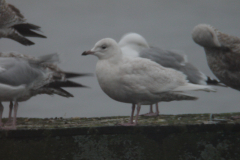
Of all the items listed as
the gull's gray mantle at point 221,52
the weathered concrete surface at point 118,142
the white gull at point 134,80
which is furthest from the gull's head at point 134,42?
the weathered concrete surface at point 118,142

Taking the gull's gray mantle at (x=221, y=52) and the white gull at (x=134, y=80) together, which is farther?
the gull's gray mantle at (x=221, y=52)

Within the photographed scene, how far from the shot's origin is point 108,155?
3.01m

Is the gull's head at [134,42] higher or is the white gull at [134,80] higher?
the gull's head at [134,42]

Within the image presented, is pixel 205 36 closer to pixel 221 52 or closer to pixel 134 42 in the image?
pixel 221 52

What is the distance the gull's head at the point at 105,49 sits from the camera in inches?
127

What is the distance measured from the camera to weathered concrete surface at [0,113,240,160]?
3.00m

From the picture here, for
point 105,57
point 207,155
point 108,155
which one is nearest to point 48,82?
point 105,57

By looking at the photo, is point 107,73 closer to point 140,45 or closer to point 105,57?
point 105,57

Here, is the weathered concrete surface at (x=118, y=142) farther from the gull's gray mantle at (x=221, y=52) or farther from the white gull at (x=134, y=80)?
the gull's gray mantle at (x=221, y=52)

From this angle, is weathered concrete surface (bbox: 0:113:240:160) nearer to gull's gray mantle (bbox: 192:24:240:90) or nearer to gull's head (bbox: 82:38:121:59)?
gull's head (bbox: 82:38:121:59)

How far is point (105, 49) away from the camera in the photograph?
325 centimetres

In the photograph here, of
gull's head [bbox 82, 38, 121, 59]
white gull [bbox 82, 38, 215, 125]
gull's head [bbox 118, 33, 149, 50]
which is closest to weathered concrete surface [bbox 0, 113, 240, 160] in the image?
white gull [bbox 82, 38, 215, 125]

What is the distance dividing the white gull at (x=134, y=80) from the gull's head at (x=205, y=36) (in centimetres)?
77

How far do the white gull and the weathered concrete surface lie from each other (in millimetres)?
191
